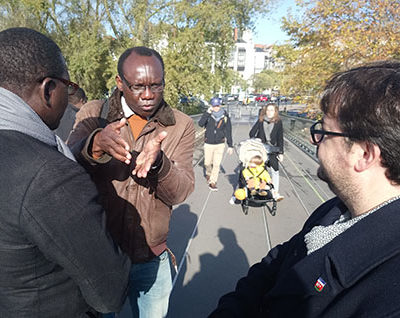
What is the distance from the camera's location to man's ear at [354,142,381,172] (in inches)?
41.9

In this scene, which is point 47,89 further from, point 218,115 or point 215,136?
point 218,115

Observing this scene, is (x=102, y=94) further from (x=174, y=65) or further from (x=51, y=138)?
(x=51, y=138)

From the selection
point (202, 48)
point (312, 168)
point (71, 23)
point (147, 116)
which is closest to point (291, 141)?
point (312, 168)

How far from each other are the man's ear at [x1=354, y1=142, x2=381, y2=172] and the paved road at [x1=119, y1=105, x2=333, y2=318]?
7.27 feet

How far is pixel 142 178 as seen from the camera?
160 cm

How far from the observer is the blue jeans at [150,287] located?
5.74ft

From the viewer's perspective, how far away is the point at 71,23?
1409cm

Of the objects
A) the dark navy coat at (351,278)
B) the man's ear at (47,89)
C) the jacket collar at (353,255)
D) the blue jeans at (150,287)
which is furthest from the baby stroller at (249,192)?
the man's ear at (47,89)

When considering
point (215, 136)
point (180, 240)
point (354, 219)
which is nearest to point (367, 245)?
point (354, 219)

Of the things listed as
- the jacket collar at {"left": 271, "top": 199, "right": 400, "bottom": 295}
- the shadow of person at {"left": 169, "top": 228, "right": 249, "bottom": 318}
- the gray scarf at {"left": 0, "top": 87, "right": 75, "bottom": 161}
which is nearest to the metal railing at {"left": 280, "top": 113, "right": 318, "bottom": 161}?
the shadow of person at {"left": 169, "top": 228, "right": 249, "bottom": 318}

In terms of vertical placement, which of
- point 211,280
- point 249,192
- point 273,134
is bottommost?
point 211,280

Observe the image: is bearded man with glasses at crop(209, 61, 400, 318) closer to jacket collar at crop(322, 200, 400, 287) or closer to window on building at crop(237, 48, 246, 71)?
jacket collar at crop(322, 200, 400, 287)

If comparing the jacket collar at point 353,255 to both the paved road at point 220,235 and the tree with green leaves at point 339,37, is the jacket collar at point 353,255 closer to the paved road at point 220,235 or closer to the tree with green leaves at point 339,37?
the paved road at point 220,235

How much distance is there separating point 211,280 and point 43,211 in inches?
103
